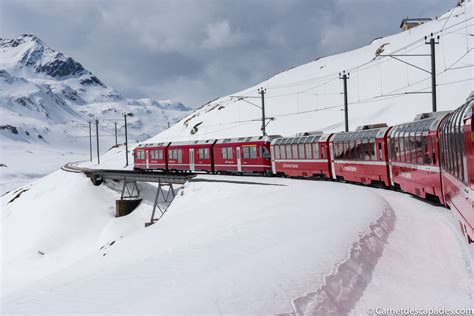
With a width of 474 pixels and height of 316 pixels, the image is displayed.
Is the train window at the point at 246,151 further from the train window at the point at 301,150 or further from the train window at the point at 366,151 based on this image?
the train window at the point at 366,151

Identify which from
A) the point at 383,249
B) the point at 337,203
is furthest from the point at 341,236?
the point at 337,203

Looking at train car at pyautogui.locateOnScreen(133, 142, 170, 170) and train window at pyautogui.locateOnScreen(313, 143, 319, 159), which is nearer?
train window at pyautogui.locateOnScreen(313, 143, 319, 159)

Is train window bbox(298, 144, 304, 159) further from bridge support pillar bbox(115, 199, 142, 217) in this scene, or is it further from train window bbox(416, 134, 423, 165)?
bridge support pillar bbox(115, 199, 142, 217)

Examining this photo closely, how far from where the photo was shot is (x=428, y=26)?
9469 centimetres

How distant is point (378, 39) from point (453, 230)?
341ft

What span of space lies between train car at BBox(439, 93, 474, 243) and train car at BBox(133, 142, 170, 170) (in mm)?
34890

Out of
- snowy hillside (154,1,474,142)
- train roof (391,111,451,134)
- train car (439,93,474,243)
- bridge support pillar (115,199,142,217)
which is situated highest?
snowy hillside (154,1,474,142)

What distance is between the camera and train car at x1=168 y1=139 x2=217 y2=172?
126ft

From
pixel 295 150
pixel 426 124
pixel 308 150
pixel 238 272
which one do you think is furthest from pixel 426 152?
pixel 295 150

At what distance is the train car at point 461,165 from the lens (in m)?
8.57

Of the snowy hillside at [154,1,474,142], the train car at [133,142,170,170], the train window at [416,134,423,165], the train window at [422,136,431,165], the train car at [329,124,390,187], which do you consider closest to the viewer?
the train window at [422,136,431,165]

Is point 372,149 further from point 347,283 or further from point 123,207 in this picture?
point 123,207

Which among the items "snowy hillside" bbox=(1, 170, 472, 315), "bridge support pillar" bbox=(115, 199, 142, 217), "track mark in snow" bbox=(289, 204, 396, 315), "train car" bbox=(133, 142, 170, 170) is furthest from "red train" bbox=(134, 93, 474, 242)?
"bridge support pillar" bbox=(115, 199, 142, 217)

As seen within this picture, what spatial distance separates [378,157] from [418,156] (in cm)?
518
